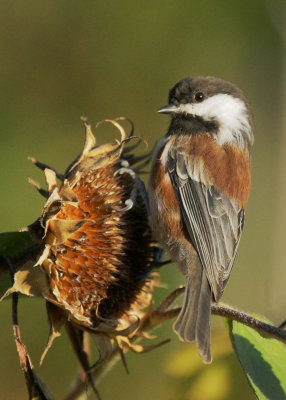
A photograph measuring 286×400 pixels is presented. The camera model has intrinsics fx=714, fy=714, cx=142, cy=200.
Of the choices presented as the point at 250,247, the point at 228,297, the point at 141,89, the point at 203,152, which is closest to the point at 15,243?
the point at 203,152

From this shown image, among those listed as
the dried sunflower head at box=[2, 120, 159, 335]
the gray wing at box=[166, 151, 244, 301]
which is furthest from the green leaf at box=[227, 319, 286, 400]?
the gray wing at box=[166, 151, 244, 301]

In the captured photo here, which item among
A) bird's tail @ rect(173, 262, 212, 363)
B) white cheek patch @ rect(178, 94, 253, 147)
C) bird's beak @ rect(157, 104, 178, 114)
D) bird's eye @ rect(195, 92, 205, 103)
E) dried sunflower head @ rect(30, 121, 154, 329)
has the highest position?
bird's eye @ rect(195, 92, 205, 103)

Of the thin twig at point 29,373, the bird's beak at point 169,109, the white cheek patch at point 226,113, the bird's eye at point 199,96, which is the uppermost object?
the bird's eye at point 199,96

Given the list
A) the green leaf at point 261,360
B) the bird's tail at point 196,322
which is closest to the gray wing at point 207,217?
the bird's tail at point 196,322

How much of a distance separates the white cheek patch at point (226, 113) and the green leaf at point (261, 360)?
1259 mm

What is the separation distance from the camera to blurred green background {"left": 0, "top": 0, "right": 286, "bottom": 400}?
138 inches

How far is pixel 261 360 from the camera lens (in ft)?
7.75

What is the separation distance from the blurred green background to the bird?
12.2 inches

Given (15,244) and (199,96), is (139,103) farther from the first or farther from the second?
(15,244)

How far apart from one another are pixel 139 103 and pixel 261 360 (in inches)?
92.9

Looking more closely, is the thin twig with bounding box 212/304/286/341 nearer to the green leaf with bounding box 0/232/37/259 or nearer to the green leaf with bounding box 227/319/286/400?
the green leaf with bounding box 227/319/286/400

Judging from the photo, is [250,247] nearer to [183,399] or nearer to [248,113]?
[248,113]

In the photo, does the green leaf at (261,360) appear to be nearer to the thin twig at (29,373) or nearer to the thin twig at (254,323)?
the thin twig at (254,323)

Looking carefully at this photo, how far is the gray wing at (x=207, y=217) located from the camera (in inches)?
121
